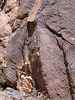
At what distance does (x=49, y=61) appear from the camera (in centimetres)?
340

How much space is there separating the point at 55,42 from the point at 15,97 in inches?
56.5

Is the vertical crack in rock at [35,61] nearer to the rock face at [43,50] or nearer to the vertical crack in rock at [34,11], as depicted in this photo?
the rock face at [43,50]

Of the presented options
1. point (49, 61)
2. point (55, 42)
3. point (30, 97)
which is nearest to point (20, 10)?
point (55, 42)

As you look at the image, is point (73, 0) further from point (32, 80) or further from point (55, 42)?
point (32, 80)

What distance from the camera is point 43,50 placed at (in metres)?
3.46

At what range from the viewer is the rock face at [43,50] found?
10.9ft

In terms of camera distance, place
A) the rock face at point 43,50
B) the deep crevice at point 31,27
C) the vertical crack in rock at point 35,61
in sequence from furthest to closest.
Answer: the deep crevice at point 31,27
the vertical crack in rock at point 35,61
the rock face at point 43,50

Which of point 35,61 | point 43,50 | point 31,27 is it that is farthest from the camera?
point 31,27

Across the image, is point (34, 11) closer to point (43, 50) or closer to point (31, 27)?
point (31, 27)

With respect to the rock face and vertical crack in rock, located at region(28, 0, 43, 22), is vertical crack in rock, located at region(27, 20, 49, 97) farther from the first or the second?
vertical crack in rock, located at region(28, 0, 43, 22)

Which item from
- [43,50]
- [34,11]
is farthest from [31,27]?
[43,50]

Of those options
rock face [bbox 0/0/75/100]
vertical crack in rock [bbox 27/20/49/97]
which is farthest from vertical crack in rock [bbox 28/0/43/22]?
vertical crack in rock [bbox 27/20/49/97]

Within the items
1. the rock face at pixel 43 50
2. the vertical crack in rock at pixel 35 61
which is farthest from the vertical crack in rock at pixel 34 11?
the vertical crack in rock at pixel 35 61

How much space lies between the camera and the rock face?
3.31 m
